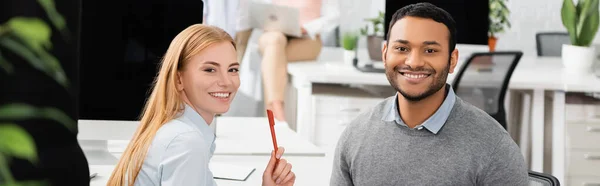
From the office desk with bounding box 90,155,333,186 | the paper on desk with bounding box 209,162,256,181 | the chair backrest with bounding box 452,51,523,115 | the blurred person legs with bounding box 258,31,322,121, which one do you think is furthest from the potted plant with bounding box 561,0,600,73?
the paper on desk with bounding box 209,162,256,181

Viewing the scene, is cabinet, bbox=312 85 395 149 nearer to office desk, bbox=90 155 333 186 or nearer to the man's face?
office desk, bbox=90 155 333 186

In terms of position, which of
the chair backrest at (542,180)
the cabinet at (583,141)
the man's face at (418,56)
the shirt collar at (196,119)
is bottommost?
the cabinet at (583,141)

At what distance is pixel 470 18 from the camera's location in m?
3.54

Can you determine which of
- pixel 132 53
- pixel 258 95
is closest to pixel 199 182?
pixel 132 53

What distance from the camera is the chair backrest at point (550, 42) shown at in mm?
5223

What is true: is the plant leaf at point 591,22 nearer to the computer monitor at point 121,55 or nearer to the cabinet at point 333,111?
the cabinet at point 333,111

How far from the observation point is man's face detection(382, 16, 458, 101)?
3.84 ft

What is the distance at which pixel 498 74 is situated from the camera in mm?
3232

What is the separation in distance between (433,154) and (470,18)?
246 centimetres

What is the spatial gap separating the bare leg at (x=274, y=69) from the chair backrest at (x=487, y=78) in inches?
39.1

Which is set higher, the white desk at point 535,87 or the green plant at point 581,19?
the green plant at point 581,19

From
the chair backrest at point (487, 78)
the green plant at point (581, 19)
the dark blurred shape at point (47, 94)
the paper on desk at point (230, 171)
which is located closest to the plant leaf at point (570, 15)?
the green plant at point (581, 19)

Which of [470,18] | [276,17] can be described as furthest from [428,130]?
[276,17]

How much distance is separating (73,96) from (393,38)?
895 mm
